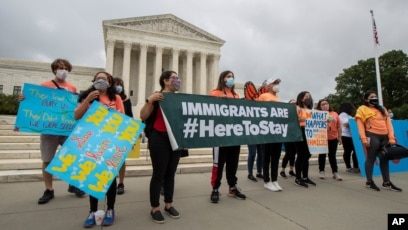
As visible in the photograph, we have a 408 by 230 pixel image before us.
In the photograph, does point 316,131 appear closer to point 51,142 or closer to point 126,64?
point 51,142

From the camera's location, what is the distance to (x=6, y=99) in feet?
84.4

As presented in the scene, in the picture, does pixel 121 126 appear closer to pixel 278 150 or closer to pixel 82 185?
pixel 82 185

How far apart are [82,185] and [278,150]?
344 centimetres

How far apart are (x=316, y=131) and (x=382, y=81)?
46.2 m

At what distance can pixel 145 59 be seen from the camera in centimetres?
3903

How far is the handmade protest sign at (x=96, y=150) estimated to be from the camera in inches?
96.0

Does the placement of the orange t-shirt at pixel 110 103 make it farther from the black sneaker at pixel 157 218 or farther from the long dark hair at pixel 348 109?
the long dark hair at pixel 348 109

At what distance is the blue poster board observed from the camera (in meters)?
5.89

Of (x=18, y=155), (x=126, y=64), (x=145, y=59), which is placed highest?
(x=145, y=59)

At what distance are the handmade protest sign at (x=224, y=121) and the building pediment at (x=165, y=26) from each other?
38.9 m

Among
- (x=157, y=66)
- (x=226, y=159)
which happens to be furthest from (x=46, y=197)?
(x=157, y=66)

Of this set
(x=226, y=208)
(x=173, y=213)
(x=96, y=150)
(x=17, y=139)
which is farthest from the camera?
(x=17, y=139)

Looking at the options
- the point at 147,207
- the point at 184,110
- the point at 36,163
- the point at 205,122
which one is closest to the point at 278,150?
the point at 205,122

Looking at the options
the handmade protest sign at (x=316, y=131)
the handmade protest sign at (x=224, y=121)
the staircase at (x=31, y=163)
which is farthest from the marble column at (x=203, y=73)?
the handmade protest sign at (x=224, y=121)
